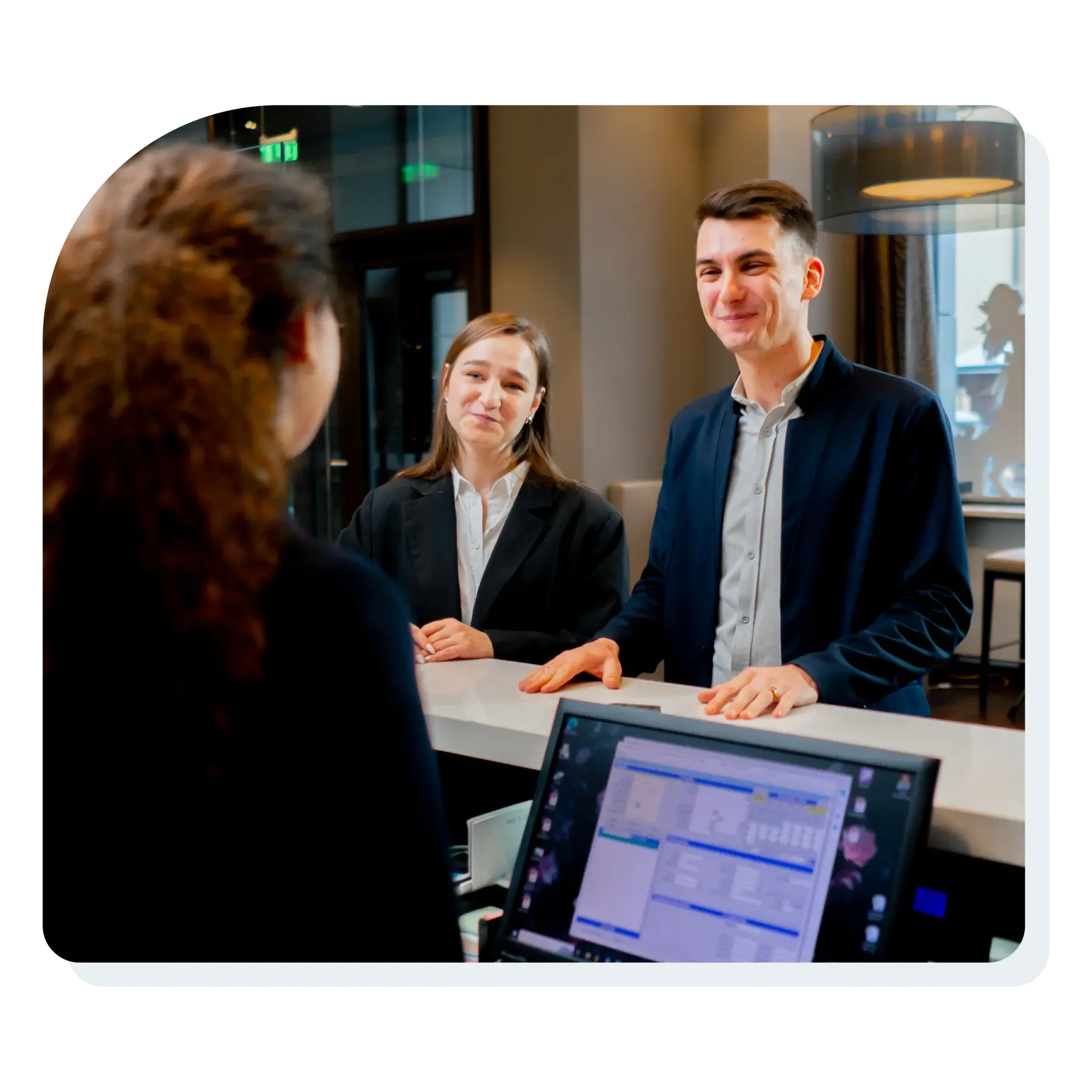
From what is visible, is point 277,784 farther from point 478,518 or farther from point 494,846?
point 478,518

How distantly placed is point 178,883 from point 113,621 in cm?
17

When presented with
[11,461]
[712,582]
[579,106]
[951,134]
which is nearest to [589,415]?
[579,106]

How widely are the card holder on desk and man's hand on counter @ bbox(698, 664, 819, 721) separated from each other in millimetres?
243

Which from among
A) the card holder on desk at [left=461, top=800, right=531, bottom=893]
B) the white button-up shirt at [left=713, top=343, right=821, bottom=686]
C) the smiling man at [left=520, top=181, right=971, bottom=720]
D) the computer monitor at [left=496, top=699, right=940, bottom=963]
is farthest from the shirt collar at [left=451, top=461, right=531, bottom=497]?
the computer monitor at [left=496, top=699, right=940, bottom=963]

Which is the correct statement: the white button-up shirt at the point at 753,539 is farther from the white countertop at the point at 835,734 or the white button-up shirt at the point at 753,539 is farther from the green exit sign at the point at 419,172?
the green exit sign at the point at 419,172

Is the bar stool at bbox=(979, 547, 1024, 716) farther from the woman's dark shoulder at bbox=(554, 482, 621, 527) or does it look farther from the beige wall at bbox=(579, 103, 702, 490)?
the woman's dark shoulder at bbox=(554, 482, 621, 527)

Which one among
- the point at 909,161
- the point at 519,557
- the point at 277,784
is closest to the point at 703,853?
the point at 277,784

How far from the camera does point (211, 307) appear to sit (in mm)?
669

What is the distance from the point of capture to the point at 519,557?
6.31ft

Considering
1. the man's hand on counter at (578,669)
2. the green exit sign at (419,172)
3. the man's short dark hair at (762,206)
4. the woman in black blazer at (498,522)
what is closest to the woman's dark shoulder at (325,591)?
the man's hand on counter at (578,669)

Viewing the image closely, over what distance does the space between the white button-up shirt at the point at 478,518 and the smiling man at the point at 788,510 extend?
0.31 m

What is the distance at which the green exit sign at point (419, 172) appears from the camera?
4.98 meters

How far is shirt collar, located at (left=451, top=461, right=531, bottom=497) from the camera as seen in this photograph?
6.48 ft

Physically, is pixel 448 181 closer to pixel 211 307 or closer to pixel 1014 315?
pixel 1014 315
